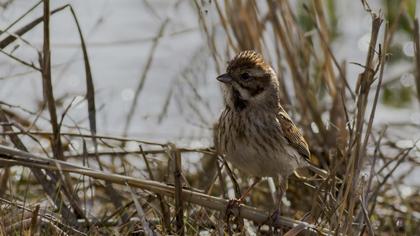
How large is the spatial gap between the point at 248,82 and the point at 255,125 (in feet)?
0.75

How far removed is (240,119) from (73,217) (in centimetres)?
94

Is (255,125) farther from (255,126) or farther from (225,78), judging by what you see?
(225,78)

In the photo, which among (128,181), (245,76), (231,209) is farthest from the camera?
(245,76)

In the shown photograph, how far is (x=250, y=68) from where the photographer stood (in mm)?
4977

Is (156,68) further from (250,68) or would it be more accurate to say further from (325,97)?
(250,68)

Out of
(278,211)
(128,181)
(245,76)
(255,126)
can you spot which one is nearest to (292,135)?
(255,126)

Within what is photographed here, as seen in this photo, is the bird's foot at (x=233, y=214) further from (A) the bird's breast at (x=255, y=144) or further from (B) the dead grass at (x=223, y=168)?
(A) the bird's breast at (x=255, y=144)

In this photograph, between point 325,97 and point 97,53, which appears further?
point 97,53

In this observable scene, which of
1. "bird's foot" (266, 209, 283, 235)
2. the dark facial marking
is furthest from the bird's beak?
"bird's foot" (266, 209, 283, 235)

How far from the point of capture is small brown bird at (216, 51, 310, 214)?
488cm

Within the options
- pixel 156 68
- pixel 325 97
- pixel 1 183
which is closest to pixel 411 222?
pixel 325 97

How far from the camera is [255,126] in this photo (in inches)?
196

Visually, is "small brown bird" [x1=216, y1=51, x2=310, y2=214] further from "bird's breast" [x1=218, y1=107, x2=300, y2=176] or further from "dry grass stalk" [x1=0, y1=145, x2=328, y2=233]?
"dry grass stalk" [x1=0, y1=145, x2=328, y2=233]

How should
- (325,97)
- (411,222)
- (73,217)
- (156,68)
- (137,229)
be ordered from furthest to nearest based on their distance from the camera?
(156,68) → (325,97) → (411,222) → (73,217) → (137,229)
